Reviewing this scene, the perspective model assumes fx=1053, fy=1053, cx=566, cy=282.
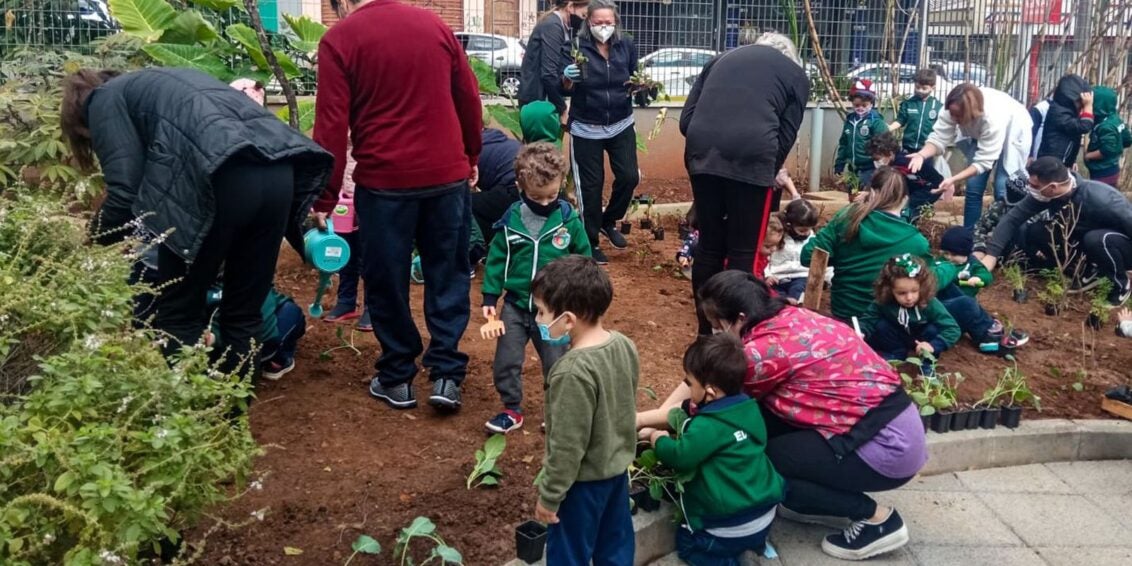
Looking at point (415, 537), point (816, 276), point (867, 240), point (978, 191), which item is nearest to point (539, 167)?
point (415, 537)

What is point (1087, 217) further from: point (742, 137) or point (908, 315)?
point (742, 137)

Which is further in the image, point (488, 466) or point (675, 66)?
Result: point (675, 66)

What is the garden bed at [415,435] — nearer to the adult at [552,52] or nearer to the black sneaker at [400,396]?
the black sneaker at [400,396]

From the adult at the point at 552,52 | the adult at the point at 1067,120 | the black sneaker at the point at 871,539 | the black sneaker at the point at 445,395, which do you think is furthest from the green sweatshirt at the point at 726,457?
the adult at the point at 1067,120

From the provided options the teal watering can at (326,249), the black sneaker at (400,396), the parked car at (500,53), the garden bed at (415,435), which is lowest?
the garden bed at (415,435)

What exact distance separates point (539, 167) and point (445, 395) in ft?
3.56

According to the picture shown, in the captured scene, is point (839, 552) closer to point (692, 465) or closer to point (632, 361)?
point (692, 465)

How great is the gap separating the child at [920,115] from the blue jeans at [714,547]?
19.9 feet

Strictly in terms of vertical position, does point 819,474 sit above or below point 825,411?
below

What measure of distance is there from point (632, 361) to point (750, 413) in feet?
2.02

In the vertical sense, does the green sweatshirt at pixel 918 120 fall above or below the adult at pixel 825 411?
above

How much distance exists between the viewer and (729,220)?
17.7 ft

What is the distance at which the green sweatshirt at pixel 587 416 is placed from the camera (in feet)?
10.5

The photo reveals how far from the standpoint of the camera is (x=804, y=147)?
11438mm
